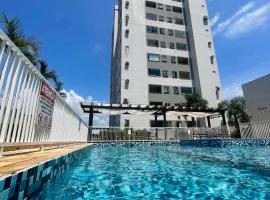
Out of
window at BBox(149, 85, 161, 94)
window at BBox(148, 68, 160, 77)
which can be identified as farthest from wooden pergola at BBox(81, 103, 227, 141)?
window at BBox(148, 68, 160, 77)

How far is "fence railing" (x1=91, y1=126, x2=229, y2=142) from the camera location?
1546 centimetres

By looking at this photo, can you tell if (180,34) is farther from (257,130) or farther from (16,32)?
(16,32)

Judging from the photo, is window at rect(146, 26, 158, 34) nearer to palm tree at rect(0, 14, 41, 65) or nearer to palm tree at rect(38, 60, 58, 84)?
palm tree at rect(38, 60, 58, 84)

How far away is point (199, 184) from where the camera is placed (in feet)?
10.6

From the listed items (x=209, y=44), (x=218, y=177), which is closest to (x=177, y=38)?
(x=209, y=44)

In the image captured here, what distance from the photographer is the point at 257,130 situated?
14.1 m

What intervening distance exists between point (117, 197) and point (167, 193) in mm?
774

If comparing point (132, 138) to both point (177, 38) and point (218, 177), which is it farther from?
point (177, 38)

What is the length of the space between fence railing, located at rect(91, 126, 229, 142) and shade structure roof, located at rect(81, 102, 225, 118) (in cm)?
181

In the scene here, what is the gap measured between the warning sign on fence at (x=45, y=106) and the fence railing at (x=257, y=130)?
15113mm

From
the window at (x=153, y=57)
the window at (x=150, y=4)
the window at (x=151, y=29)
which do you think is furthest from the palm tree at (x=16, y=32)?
the window at (x=150, y=4)

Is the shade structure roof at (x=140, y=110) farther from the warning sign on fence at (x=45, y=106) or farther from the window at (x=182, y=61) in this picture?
the window at (x=182, y=61)

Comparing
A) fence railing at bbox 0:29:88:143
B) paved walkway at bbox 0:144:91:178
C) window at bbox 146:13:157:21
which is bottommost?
paved walkway at bbox 0:144:91:178

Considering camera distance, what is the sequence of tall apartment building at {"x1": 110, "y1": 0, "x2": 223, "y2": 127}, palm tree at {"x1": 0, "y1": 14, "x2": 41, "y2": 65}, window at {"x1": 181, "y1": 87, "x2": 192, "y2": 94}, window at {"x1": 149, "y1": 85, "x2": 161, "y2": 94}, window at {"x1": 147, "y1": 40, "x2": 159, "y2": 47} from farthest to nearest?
window at {"x1": 147, "y1": 40, "x2": 159, "y2": 47} → window at {"x1": 181, "y1": 87, "x2": 192, "y2": 94} → window at {"x1": 149, "y1": 85, "x2": 161, "y2": 94} → tall apartment building at {"x1": 110, "y1": 0, "x2": 223, "y2": 127} → palm tree at {"x1": 0, "y1": 14, "x2": 41, "y2": 65}
